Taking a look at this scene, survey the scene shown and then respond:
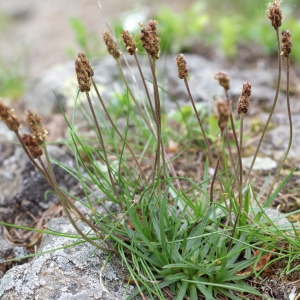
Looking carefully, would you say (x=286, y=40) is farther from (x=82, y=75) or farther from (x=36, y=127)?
(x=36, y=127)

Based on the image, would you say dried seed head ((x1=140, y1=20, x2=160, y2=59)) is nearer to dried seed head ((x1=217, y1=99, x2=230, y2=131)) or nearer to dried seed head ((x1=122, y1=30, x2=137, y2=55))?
dried seed head ((x1=122, y1=30, x2=137, y2=55))

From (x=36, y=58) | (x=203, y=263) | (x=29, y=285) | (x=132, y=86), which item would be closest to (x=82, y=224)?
(x=29, y=285)

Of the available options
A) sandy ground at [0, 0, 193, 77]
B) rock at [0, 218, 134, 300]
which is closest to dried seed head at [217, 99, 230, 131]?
rock at [0, 218, 134, 300]

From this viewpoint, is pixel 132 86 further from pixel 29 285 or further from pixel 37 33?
pixel 37 33

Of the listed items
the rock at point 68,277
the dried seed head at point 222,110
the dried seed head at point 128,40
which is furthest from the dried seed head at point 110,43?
the rock at point 68,277

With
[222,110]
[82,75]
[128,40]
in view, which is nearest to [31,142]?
[82,75]
